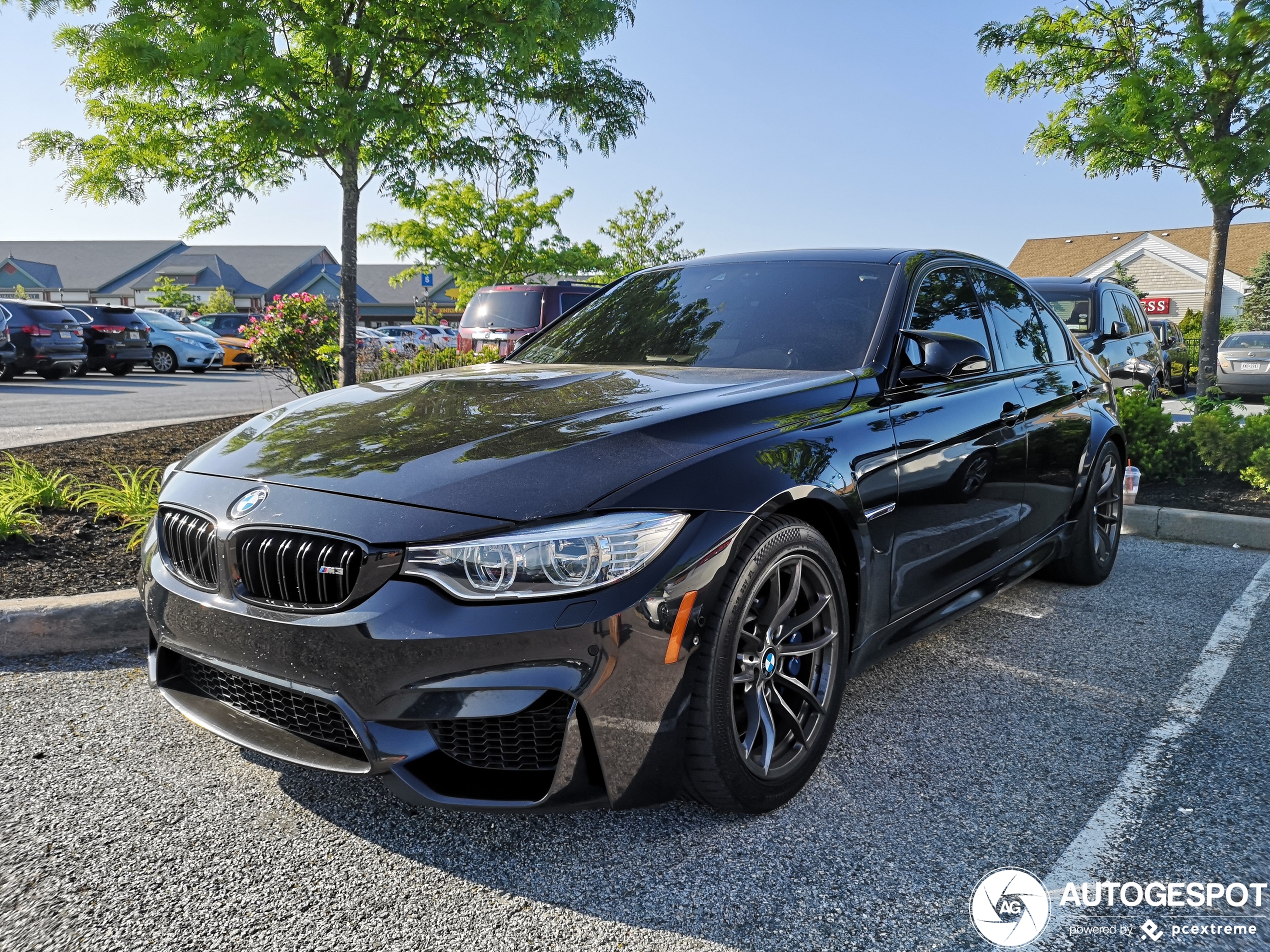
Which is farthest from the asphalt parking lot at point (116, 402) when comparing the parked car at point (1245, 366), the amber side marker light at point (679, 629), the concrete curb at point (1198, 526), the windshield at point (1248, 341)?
the windshield at point (1248, 341)

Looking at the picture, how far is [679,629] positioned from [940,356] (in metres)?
1.51

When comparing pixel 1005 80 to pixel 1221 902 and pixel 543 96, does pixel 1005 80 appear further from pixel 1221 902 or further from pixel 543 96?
pixel 1221 902

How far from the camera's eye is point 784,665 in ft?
8.73

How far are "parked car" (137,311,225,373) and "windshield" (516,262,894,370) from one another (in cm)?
2148

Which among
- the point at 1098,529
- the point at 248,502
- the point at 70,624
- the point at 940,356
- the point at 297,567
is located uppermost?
the point at 940,356

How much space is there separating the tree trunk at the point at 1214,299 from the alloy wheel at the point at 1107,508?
30.7 ft

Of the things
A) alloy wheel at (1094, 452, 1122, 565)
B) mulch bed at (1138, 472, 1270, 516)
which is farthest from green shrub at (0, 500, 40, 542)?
mulch bed at (1138, 472, 1270, 516)

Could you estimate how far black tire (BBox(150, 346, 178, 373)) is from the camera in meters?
22.9

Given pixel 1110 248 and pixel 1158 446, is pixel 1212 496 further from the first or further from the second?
pixel 1110 248

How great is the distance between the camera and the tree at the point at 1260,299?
43.7m

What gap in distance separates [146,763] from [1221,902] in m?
2.91

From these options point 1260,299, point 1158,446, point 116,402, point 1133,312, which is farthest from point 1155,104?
point 1260,299

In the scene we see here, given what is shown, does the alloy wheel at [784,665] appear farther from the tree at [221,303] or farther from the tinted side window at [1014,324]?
the tree at [221,303]

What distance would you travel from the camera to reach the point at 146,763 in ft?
9.43
